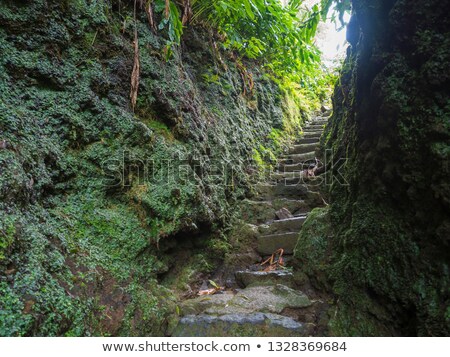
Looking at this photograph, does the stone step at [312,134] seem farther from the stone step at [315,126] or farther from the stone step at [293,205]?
the stone step at [293,205]

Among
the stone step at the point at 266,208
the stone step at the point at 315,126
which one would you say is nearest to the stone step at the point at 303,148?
the stone step at the point at 315,126

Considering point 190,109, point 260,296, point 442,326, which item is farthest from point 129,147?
point 442,326

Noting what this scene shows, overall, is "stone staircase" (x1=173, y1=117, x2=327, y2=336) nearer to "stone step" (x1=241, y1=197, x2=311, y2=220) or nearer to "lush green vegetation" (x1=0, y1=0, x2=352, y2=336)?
"stone step" (x1=241, y1=197, x2=311, y2=220)

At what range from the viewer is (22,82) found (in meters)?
2.27

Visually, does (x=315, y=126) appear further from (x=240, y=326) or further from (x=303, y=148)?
(x=240, y=326)

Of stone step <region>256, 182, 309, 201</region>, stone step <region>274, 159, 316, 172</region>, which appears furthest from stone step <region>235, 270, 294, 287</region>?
stone step <region>274, 159, 316, 172</region>

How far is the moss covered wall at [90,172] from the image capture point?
177 cm

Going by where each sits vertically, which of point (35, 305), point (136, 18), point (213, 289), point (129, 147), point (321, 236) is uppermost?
point (136, 18)

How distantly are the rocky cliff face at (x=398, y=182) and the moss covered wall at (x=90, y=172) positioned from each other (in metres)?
1.45

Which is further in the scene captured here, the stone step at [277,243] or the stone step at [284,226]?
the stone step at [284,226]

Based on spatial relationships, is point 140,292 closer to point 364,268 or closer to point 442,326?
point 364,268

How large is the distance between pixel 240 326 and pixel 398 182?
4.95 ft

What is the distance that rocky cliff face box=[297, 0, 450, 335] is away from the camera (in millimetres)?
1747
